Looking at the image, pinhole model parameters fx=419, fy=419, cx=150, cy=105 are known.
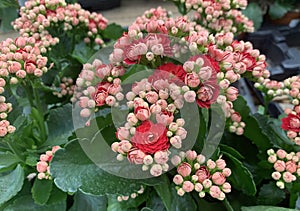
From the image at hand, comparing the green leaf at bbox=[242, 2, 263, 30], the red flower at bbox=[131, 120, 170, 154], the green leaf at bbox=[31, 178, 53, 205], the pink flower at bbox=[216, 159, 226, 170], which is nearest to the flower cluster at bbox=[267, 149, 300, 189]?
the pink flower at bbox=[216, 159, 226, 170]

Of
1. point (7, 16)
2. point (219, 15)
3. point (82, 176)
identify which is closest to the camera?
point (82, 176)

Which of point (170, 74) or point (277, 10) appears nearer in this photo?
point (170, 74)

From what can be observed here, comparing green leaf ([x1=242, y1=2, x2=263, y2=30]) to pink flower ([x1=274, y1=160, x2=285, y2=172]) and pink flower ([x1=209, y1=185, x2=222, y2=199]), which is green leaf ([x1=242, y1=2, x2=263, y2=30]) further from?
pink flower ([x1=209, y1=185, x2=222, y2=199])

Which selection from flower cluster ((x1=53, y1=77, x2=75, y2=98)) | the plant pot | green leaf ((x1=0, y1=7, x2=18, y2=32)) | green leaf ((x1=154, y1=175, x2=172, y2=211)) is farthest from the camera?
the plant pot

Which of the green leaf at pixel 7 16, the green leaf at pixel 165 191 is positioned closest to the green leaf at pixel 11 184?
the green leaf at pixel 165 191

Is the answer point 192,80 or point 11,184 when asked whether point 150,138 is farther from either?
point 11,184

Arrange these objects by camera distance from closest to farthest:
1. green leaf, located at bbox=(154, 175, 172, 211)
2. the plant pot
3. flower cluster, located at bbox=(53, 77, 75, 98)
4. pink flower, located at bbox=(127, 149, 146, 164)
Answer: pink flower, located at bbox=(127, 149, 146, 164) < green leaf, located at bbox=(154, 175, 172, 211) < flower cluster, located at bbox=(53, 77, 75, 98) < the plant pot

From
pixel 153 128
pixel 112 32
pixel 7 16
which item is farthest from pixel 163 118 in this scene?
pixel 7 16
